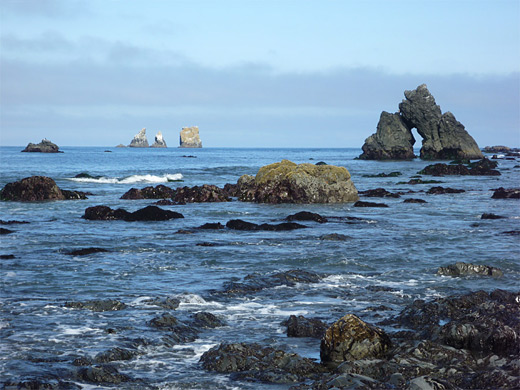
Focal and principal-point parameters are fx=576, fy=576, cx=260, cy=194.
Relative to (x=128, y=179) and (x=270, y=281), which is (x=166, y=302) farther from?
A: (x=128, y=179)

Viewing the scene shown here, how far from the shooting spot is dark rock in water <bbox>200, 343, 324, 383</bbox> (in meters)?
7.54

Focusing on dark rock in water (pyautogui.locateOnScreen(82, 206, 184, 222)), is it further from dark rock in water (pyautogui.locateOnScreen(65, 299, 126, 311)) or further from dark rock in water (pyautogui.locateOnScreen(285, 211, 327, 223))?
dark rock in water (pyautogui.locateOnScreen(65, 299, 126, 311))

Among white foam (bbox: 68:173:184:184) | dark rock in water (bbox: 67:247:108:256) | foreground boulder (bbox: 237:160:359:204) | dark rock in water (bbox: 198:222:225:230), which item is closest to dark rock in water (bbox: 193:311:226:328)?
dark rock in water (bbox: 67:247:108:256)

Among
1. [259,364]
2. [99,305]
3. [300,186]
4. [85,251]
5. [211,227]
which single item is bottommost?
[259,364]

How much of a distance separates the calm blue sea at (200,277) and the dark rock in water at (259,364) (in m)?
0.25

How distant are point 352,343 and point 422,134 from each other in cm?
10564

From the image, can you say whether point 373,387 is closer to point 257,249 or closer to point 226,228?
point 257,249

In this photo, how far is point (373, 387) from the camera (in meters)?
6.91

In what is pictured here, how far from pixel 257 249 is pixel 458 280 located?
20.4ft

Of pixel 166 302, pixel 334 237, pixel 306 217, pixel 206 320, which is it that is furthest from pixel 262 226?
pixel 206 320

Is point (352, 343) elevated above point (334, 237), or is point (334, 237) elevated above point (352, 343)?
point (334, 237)

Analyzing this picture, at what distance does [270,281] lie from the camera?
1291 centimetres

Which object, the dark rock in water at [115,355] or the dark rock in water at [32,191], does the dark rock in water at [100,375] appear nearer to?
the dark rock in water at [115,355]

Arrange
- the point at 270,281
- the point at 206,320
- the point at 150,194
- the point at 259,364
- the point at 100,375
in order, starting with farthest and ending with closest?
the point at 150,194 → the point at 270,281 → the point at 206,320 → the point at 259,364 → the point at 100,375
